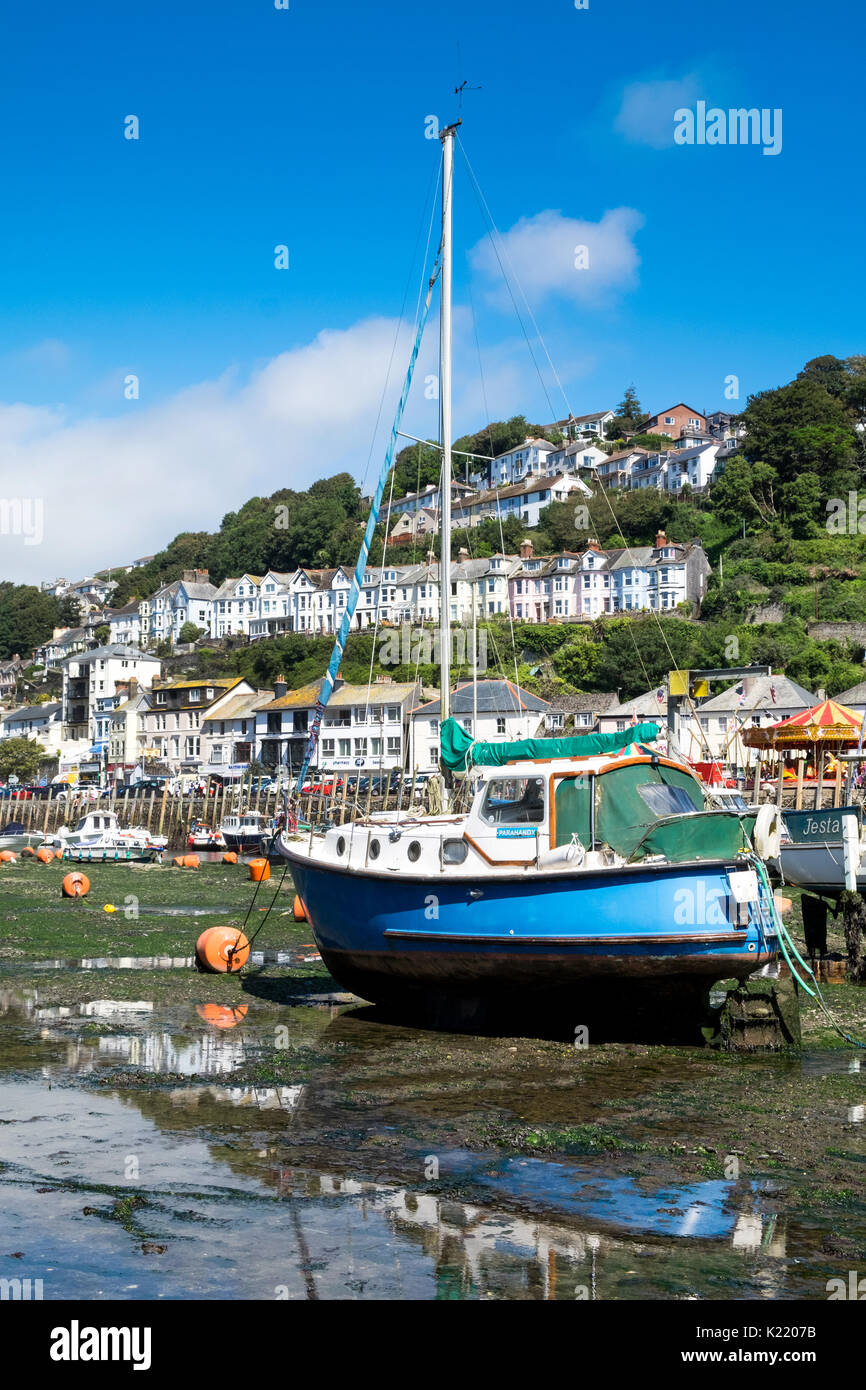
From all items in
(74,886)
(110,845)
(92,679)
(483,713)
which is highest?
(92,679)

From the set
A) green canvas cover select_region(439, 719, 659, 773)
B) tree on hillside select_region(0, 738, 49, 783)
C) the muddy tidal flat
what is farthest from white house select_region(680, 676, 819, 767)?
tree on hillside select_region(0, 738, 49, 783)

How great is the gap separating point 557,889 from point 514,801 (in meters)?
1.55

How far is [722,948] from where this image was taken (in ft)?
46.0

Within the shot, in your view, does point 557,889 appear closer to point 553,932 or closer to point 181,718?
point 553,932

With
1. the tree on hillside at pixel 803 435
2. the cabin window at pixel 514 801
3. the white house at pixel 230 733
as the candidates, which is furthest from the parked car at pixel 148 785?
the cabin window at pixel 514 801

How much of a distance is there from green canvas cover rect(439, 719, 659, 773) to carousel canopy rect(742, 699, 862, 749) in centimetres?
3427

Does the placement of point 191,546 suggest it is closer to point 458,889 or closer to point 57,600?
point 57,600

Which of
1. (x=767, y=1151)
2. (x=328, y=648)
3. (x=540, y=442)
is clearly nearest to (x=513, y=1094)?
(x=767, y=1151)

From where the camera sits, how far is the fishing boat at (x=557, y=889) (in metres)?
14.1

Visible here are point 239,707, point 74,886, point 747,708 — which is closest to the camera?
point 74,886

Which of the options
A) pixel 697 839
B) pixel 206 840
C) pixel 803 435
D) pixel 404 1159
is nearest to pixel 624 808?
pixel 697 839

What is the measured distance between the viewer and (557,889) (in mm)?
14680

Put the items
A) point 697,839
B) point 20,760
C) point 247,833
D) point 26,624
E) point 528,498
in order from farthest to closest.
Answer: point 26,624
point 528,498
point 20,760
point 247,833
point 697,839
